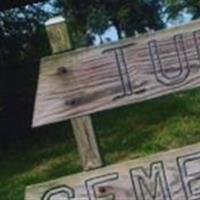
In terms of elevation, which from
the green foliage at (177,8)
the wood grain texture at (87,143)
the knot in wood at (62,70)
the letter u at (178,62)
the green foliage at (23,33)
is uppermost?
the knot in wood at (62,70)

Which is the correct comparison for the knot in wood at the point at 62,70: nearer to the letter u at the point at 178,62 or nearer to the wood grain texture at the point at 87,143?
the wood grain texture at the point at 87,143

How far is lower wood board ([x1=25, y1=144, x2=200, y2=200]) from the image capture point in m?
3.26

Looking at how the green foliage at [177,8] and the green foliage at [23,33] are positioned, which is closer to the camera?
the green foliage at [23,33]

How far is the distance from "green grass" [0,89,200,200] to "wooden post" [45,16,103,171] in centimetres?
426

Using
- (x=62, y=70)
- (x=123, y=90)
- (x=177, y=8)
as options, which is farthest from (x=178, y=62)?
(x=177, y=8)

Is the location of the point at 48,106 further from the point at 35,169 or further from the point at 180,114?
the point at 180,114

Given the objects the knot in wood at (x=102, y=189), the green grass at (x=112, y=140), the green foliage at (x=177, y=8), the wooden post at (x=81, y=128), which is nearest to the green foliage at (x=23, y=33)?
the green grass at (x=112, y=140)

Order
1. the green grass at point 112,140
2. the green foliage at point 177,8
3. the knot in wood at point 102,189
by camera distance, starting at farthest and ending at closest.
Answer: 1. the green foliage at point 177,8
2. the green grass at point 112,140
3. the knot in wood at point 102,189

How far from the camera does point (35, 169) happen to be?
33.0ft

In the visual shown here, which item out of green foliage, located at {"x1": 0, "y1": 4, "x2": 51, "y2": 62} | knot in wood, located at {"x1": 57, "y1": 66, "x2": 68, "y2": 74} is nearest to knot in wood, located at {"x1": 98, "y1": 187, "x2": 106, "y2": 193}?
knot in wood, located at {"x1": 57, "y1": 66, "x2": 68, "y2": 74}

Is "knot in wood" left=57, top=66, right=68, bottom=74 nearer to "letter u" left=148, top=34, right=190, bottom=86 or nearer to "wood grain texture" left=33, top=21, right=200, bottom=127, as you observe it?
"wood grain texture" left=33, top=21, right=200, bottom=127

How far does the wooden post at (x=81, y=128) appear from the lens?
131 inches

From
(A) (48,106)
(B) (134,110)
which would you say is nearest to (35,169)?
(B) (134,110)

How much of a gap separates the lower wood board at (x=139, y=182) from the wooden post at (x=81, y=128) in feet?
0.20
